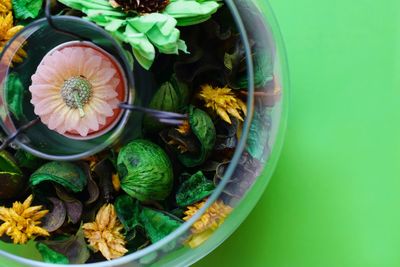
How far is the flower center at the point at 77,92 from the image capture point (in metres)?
0.52

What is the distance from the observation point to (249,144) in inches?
20.2

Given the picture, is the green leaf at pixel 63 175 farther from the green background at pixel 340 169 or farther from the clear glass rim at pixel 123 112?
the green background at pixel 340 169

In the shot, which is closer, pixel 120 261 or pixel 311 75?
pixel 120 261

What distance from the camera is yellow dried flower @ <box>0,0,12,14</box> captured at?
1.81 feet

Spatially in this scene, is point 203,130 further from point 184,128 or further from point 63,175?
point 63,175

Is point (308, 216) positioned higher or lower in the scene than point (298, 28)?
lower

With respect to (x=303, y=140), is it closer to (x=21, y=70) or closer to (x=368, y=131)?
(x=368, y=131)

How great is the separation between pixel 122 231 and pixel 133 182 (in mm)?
55

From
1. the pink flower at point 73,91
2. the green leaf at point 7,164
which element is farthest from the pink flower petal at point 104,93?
the green leaf at point 7,164

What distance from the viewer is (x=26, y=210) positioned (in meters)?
0.54

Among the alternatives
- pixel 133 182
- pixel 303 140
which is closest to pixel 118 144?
pixel 133 182

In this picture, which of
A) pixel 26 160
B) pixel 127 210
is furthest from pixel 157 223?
pixel 26 160

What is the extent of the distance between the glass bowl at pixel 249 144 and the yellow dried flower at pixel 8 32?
17 cm

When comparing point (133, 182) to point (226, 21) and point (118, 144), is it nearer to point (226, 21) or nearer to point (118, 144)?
point (118, 144)
